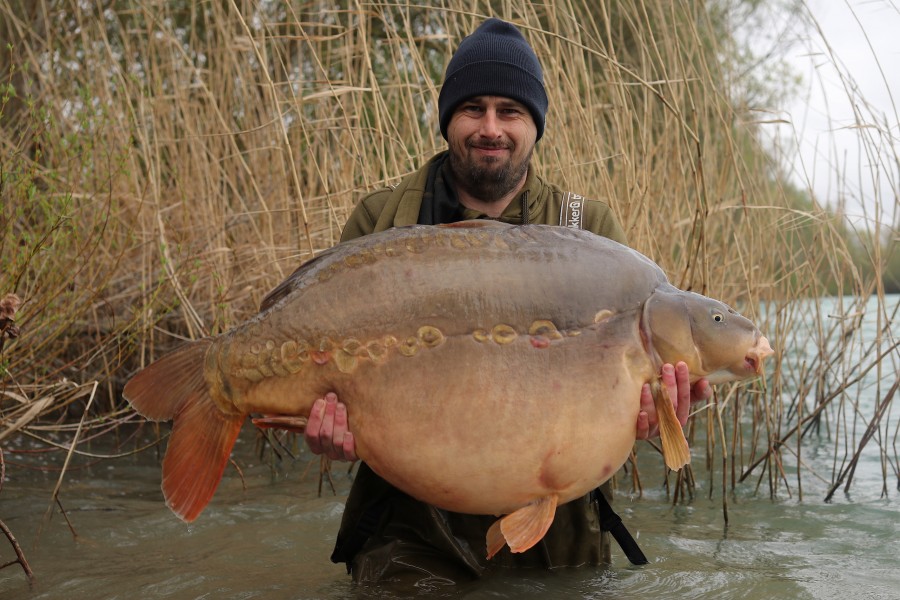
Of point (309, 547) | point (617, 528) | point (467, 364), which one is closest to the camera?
point (467, 364)

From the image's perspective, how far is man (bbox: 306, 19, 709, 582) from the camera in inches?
103

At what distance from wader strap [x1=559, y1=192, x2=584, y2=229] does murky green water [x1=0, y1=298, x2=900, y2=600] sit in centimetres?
101

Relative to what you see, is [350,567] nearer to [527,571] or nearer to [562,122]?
[527,571]

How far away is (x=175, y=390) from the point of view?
2.18m

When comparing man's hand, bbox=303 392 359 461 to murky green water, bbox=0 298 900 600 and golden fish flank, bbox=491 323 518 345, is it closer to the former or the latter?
golden fish flank, bbox=491 323 518 345

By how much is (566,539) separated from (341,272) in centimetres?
109

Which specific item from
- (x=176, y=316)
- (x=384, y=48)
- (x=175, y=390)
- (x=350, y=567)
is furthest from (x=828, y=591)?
(x=384, y=48)

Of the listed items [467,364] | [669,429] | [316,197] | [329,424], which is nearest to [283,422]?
[329,424]

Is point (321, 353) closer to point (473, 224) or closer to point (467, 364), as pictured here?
point (467, 364)

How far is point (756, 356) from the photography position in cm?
216

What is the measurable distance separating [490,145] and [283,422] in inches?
40.8

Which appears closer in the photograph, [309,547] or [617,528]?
[617,528]

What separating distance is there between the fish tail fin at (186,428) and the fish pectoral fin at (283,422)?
73 millimetres

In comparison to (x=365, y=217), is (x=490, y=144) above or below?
above
